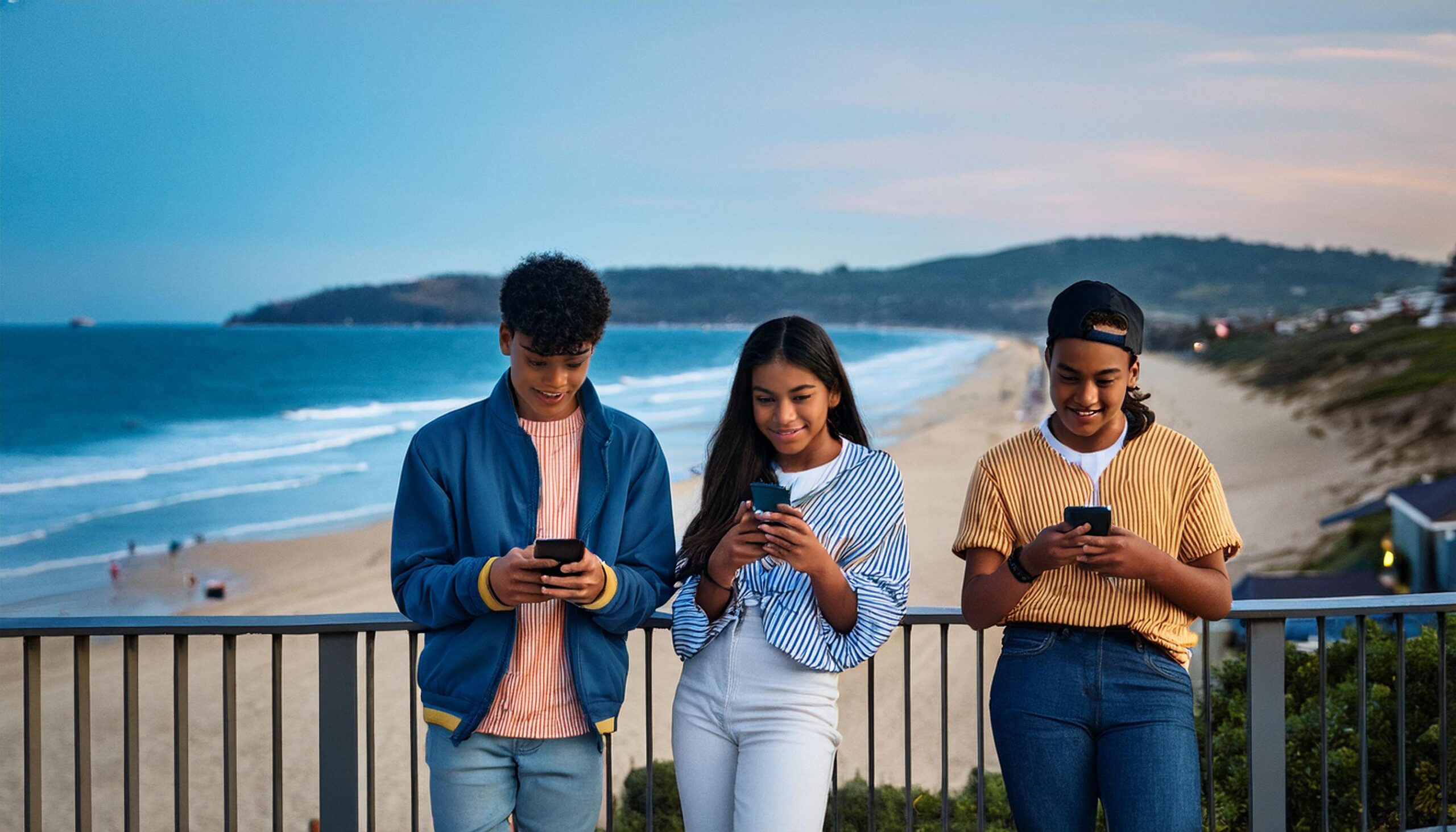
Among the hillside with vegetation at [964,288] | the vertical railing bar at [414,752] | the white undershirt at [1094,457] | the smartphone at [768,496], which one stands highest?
the hillside with vegetation at [964,288]

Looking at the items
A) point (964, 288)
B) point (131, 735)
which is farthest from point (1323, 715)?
point (964, 288)

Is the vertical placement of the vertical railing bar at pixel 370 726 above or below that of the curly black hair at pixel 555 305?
A: below

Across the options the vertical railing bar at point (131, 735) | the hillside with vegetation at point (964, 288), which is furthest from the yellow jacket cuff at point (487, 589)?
the hillside with vegetation at point (964, 288)

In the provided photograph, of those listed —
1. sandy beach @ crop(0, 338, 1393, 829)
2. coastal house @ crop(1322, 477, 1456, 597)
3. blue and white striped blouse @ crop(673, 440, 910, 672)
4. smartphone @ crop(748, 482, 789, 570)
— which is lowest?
sandy beach @ crop(0, 338, 1393, 829)

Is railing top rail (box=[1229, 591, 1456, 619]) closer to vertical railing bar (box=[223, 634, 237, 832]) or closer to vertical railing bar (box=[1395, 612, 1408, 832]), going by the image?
vertical railing bar (box=[1395, 612, 1408, 832])

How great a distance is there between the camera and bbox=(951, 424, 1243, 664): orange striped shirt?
2.10m

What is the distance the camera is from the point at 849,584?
2178 millimetres

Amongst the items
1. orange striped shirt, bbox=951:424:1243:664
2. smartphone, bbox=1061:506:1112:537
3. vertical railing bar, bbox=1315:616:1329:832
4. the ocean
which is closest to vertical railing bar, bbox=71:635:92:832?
the ocean

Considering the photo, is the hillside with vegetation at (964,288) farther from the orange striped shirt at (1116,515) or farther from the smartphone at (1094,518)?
the smartphone at (1094,518)

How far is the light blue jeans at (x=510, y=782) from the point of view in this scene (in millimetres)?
2086

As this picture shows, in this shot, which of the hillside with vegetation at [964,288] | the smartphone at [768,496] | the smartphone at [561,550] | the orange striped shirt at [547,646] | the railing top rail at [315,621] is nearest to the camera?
the smartphone at [561,550]

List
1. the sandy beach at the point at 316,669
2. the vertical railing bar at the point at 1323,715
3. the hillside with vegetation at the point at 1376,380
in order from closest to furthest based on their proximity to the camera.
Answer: the vertical railing bar at the point at 1323,715 → the sandy beach at the point at 316,669 → the hillside with vegetation at the point at 1376,380

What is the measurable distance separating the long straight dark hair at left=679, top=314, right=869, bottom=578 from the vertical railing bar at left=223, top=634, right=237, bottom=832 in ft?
4.09

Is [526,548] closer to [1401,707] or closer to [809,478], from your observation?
[809,478]
